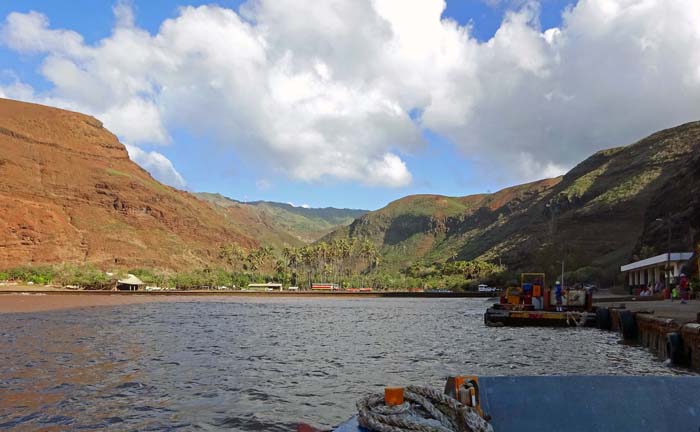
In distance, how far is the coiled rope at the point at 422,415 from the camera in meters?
5.30

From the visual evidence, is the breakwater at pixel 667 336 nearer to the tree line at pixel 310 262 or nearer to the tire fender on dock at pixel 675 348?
the tire fender on dock at pixel 675 348

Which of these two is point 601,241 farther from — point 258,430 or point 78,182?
point 78,182

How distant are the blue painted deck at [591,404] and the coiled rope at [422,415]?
20 cm

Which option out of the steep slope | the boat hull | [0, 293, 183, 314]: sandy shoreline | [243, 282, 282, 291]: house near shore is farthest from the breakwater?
the steep slope

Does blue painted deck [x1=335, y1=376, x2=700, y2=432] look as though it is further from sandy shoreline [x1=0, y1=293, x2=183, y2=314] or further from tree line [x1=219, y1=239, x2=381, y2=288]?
tree line [x1=219, y1=239, x2=381, y2=288]

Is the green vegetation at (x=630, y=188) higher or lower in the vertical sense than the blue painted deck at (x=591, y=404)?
higher

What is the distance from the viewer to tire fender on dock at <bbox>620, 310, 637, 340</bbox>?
29.1 metres

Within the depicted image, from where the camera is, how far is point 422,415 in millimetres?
5547

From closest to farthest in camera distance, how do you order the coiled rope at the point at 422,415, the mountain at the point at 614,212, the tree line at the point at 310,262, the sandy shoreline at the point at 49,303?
the coiled rope at the point at 422,415, the sandy shoreline at the point at 49,303, the mountain at the point at 614,212, the tree line at the point at 310,262

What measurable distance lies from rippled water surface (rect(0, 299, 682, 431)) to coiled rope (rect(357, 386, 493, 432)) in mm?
5489

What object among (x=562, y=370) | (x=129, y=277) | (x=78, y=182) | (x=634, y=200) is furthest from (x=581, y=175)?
(x=562, y=370)

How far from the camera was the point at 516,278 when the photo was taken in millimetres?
122750

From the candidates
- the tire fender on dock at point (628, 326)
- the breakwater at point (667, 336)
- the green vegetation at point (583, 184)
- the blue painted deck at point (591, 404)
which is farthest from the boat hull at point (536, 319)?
the green vegetation at point (583, 184)

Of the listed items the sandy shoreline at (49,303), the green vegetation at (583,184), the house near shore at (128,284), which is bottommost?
the sandy shoreline at (49,303)
